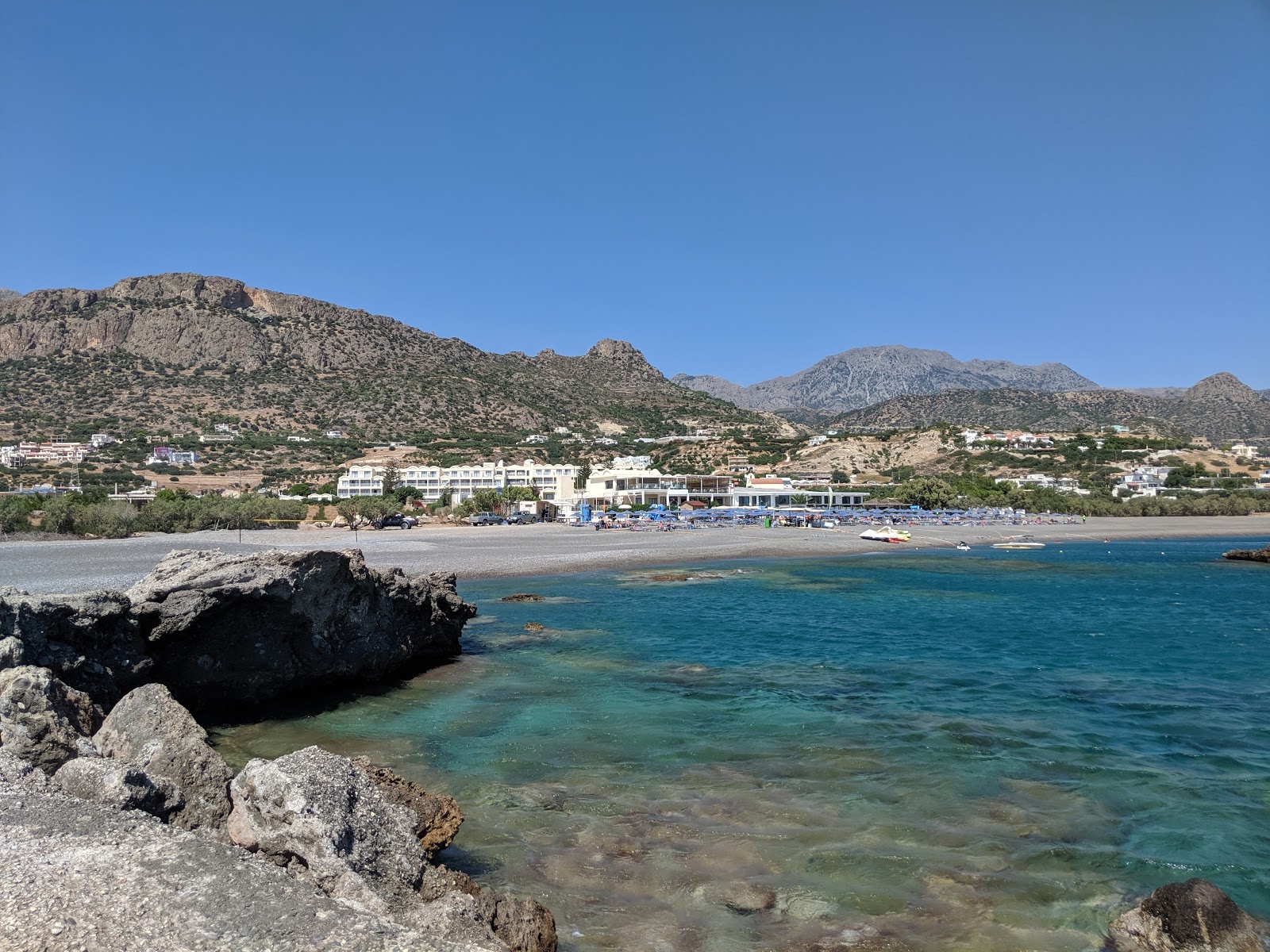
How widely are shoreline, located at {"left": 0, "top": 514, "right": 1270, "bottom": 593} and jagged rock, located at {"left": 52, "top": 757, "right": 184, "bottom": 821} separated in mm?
13816

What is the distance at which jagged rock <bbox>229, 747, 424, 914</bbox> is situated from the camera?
17.4 ft

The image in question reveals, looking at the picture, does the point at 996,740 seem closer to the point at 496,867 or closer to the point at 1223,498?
the point at 496,867

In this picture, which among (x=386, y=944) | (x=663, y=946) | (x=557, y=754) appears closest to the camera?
(x=386, y=944)

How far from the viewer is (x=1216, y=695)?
14.0 meters

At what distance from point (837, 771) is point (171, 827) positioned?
23.9 feet

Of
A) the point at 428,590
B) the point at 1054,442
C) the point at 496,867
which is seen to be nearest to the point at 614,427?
the point at 1054,442

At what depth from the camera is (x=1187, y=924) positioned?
6.05 metres

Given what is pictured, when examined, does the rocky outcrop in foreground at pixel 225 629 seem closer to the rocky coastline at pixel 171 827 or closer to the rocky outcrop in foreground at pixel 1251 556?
the rocky coastline at pixel 171 827

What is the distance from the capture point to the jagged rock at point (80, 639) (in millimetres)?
9031

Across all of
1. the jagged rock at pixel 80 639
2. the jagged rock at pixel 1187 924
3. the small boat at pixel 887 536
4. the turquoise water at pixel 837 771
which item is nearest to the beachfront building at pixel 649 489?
the small boat at pixel 887 536

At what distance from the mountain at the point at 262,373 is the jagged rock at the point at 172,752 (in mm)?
106352

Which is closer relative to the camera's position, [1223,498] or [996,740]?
[996,740]

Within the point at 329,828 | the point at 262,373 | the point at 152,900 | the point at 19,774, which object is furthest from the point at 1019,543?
the point at 262,373

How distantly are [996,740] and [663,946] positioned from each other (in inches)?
276
